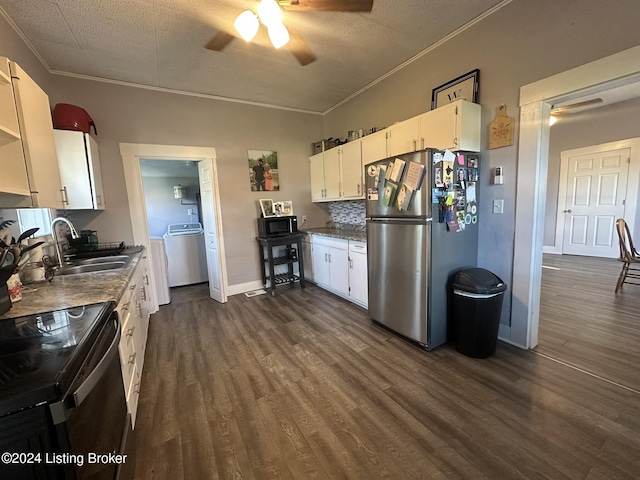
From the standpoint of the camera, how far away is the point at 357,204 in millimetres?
4145

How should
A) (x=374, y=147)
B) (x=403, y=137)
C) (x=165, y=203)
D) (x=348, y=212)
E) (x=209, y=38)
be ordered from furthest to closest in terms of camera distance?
(x=165, y=203), (x=348, y=212), (x=374, y=147), (x=403, y=137), (x=209, y=38)

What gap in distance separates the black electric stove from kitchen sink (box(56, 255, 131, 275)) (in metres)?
1.18

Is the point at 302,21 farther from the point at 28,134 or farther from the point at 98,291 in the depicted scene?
the point at 98,291

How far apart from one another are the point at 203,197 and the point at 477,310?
3.70m

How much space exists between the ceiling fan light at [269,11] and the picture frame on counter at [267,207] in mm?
2568

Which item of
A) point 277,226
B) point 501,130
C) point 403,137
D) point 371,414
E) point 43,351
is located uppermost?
point 403,137

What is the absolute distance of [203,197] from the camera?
402cm

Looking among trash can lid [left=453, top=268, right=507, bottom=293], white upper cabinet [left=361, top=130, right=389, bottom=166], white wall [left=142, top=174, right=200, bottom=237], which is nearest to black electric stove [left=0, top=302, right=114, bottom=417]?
trash can lid [left=453, top=268, right=507, bottom=293]

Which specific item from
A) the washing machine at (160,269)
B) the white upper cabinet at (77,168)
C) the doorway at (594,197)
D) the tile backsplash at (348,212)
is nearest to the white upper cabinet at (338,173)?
the tile backsplash at (348,212)

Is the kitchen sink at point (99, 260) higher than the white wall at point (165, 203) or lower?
lower

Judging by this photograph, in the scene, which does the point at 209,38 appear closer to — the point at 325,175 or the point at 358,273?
the point at 325,175

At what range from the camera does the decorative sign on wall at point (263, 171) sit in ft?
13.5

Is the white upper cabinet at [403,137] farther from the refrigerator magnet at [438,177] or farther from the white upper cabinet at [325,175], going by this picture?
the white upper cabinet at [325,175]

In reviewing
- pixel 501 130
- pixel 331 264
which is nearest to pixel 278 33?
pixel 501 130
